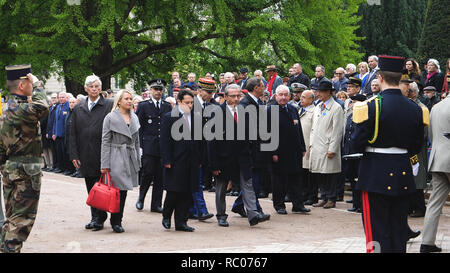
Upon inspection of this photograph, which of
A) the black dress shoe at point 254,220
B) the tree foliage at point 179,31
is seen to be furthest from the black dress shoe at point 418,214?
the tree foliage at point 179,31

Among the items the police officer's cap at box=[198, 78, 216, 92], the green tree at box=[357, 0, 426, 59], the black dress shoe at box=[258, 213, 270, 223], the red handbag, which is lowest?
the black dress shoe at box=[258, 213, 270, 223]

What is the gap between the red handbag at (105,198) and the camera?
9.82 meters

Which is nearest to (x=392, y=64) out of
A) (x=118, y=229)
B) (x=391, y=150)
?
(x=391, y=150)

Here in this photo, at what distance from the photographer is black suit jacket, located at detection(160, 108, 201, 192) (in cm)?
1038

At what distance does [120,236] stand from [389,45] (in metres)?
32.6

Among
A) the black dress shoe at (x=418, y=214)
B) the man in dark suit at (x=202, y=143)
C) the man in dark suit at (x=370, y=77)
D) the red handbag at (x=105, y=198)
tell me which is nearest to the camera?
the red handbag at (x=105, y=198)

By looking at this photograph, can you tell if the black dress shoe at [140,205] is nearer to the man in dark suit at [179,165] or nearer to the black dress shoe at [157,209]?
the black dress shoe at [157,209]

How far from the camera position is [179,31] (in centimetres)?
2558

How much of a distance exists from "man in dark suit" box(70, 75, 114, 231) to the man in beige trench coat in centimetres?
449

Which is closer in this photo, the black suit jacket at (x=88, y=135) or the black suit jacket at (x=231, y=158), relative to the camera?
the black suit jacket at (x=88, y=135)

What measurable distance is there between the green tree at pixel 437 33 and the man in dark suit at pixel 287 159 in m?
6.82

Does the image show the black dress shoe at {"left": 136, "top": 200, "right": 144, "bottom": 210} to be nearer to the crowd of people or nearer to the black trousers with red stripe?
the crowd of people

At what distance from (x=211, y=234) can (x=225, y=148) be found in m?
1.46

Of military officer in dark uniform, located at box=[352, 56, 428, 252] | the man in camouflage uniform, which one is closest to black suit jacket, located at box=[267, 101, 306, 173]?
the man in camouflage uniform
